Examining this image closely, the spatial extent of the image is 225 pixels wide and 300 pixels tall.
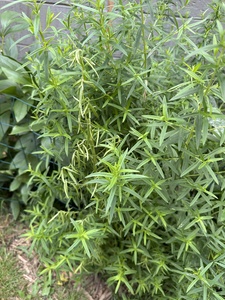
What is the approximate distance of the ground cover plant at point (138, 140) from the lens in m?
1.43

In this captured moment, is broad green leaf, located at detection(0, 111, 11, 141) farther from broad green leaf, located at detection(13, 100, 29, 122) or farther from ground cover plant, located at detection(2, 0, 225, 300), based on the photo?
ground cover plant, located at detection(2, 0, 225, 300)

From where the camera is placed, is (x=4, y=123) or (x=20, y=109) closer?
(x=20, y=109)

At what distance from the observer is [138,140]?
1.62 m

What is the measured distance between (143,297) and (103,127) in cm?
99

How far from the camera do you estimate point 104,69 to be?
156 centimetres

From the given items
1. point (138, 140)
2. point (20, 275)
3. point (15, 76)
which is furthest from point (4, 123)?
point (138, 140)

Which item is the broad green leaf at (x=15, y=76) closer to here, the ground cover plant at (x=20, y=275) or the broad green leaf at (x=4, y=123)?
the broad green leaf at (x=4, y=123)

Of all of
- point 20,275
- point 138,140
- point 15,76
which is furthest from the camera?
point 20,275

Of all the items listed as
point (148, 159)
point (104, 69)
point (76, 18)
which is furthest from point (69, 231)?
point (76, 18)

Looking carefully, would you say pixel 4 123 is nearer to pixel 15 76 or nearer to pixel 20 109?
pixel 20 109

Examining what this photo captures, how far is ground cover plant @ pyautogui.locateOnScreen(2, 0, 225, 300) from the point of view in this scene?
143cm

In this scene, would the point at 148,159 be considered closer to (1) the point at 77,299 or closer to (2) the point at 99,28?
(2) the point at 99,28

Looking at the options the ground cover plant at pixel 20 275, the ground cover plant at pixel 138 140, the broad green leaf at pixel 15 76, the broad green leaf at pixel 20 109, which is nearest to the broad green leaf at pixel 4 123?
the broad green leaf at pixel 20 109

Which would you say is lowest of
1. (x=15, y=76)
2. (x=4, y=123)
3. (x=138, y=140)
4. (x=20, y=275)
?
(x=20, y=275)
